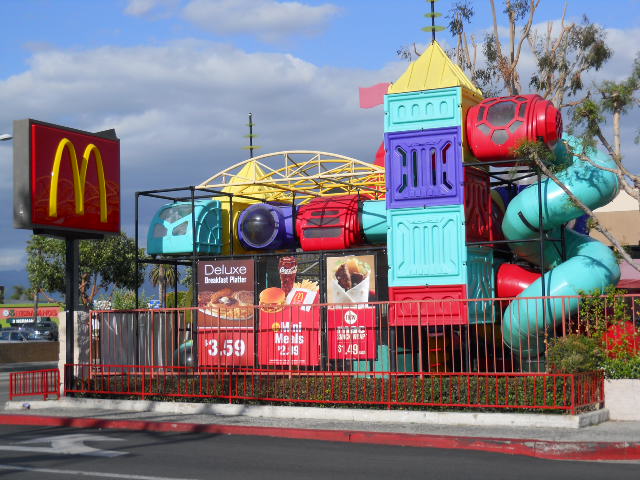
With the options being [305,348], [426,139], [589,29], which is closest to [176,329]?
[305,348]

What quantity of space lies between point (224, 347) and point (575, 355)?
8326mm

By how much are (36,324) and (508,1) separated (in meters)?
43.3

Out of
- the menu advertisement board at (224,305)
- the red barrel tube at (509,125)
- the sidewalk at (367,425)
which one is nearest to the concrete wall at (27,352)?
the menu advertisement board at (224,305)

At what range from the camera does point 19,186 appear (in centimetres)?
1753

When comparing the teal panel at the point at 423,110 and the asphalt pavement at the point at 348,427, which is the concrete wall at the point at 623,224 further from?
the asphalt pavement at the point at 348,427

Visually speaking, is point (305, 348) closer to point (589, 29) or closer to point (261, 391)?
point (261, 391)

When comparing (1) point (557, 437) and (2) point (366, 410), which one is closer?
(1) point (557, 437)

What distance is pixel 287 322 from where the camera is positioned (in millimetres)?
20188

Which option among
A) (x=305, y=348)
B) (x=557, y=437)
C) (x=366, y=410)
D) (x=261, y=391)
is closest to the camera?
(x=557, y=437)

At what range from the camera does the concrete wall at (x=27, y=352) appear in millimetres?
40688

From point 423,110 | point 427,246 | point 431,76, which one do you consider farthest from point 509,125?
point 427,246

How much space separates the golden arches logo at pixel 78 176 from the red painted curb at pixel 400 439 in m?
4.44

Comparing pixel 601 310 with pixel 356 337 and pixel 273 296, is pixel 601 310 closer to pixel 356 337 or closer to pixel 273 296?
pixel 356 337

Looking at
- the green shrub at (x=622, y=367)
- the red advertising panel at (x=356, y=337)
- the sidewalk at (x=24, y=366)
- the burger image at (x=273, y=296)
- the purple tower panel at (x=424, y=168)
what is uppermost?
the purple tower panel at (x=424, y=168)
